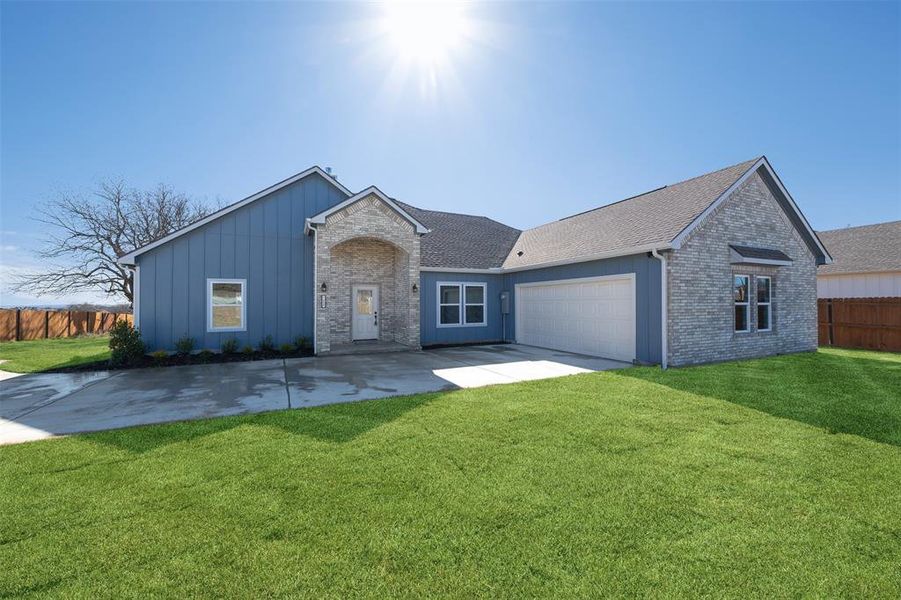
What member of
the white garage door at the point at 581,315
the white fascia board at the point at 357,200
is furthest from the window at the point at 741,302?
the white fascia board at the point at 357,200

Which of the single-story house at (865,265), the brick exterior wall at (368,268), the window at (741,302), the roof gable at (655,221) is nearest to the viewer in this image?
the roof gable at (655,221)

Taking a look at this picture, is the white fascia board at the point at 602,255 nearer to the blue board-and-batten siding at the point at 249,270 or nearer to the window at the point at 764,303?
the window at the point at 764,303

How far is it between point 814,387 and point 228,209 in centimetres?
1575

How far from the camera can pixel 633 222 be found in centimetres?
1278

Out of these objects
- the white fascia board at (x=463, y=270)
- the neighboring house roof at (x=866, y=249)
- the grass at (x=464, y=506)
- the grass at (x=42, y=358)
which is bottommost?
the grass at (x=464, y=506)

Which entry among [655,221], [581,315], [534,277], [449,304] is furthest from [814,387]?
[449,304]

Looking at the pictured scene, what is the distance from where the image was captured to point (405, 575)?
98.0 inches

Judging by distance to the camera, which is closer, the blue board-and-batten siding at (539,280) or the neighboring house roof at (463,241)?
the blue board-and-batten siding at (539,280)

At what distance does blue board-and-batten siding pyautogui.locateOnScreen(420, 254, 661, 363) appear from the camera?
1052 cm

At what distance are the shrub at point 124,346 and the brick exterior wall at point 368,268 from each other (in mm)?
4756

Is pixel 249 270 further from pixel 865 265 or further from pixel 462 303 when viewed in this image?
pixel 865 265

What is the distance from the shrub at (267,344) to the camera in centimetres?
1257

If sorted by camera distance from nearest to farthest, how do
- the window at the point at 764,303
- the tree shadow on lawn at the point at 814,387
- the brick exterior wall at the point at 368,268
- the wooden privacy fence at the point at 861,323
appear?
the tree shadow on lawn at the point at 814,387
the window at the point at 764,303
the brick exterior wall at the point at 368,268
the wooden privacy fence at the point at 861,323

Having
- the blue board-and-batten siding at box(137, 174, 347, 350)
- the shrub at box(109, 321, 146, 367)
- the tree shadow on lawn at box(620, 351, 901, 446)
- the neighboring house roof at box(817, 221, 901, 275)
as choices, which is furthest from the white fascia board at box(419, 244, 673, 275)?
the neighboring house roof at box(817, 221, 901, 275)
